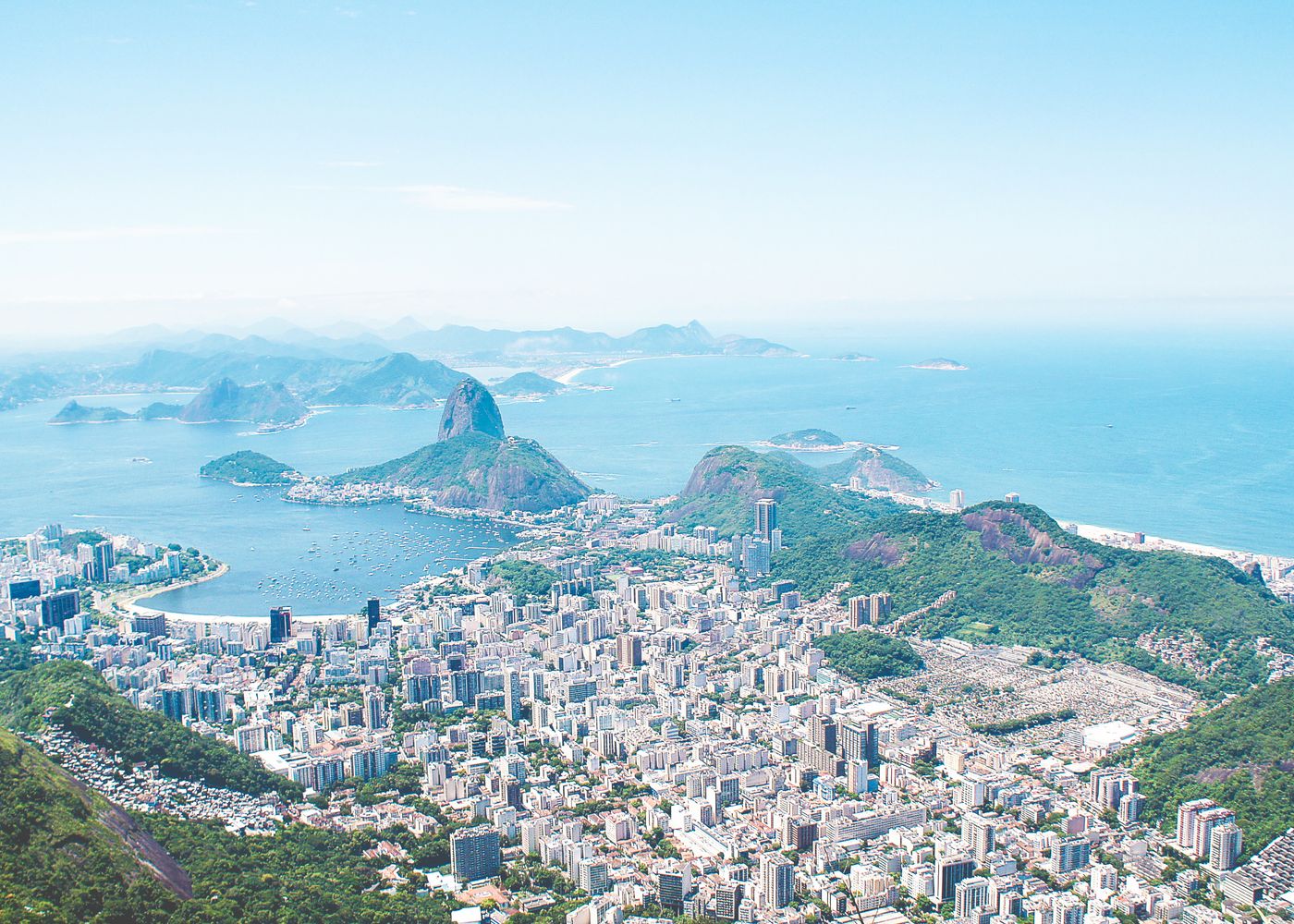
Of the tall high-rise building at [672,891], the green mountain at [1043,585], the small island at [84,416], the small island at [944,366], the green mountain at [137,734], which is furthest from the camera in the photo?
the small island at [944,366]

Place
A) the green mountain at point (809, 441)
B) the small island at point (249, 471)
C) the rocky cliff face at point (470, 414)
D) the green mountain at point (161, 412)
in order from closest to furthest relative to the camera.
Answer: the small island at point (249, 471)
the rocky cliff face at point (470, 414)
the green mountain at point (809, 441)
the green mountain at point (161, 412)

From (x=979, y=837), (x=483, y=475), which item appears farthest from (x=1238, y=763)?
(x=483, y=475)

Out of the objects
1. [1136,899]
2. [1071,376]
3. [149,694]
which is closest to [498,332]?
[1071,376]

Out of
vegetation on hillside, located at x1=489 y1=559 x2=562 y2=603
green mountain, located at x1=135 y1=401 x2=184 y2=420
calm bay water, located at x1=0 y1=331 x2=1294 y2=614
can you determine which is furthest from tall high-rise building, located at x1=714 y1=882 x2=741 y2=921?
green mountain, located at x1=135 y1=401 x2=184 y2=420

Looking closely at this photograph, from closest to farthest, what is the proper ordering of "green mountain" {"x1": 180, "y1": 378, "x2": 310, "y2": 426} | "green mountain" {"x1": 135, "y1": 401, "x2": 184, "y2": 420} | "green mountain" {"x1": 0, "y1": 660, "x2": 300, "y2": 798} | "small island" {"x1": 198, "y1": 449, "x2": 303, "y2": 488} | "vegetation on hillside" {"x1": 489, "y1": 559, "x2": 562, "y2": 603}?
"green mountain" {"x1": 0, "y1": 660, "x2": 300, "y2": 798}, "vegetation on hillside" {"x1": 489, "y1": 559, "x2": 562, "y2": 603}, "small island" {"x1": 198, "y1": 449, "x2": 303, "y2": 488}, "green mountain" {"x1": 180, "y1": 378, "x2": 310, "y2": 426}, "green mountain" {"x1": 135, "y1": 401, "x2": 184, "y2": 420}

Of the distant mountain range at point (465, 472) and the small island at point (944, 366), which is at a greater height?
the small island at point (944, 366)

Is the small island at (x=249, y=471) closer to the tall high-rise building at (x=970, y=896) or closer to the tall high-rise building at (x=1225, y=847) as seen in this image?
the tall high-rise building at (x=970, y=896)

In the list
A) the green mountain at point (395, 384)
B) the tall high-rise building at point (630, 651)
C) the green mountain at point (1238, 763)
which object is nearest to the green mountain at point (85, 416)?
the green mountain at point (395, 384)

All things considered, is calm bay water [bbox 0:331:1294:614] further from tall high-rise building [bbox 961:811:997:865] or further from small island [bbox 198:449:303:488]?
tall high-rise building [bbox 961:811:997:865]
